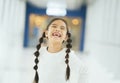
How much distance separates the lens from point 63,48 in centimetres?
86

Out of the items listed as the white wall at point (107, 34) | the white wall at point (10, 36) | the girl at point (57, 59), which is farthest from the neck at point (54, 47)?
the white wall at point (107, 34)

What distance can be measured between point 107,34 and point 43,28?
0.58 meters

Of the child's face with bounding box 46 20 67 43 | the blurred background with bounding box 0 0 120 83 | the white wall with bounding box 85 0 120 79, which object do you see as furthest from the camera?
the white wall with bounding box 85 0 120 79

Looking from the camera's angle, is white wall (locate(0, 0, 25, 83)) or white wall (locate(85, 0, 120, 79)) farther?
white wall (locate(85, 0, 120, 79))

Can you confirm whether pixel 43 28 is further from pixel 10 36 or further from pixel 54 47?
pixel 10 36

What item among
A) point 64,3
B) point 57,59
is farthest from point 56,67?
point 64,3

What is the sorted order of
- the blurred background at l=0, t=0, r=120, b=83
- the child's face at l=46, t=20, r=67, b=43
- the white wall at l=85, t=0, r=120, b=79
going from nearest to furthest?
the child's face at l=46, t=20, r=67, b=43 < the blurred background at l=0, t=0, r=120, b=83 < the white wall at l=85, t=0, r=120, b=79

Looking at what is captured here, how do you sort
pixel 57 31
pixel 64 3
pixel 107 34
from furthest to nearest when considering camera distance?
pixel 107 34
pixel 64 3
pixel 57 31

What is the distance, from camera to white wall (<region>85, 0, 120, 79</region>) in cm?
127

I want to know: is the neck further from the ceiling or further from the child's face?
the ceiling

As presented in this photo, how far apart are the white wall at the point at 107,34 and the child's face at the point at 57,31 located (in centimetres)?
38

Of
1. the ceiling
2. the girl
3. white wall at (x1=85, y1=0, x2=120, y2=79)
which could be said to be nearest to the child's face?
the girl

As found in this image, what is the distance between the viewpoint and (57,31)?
85cm

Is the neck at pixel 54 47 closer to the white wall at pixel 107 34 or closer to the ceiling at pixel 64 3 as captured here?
the ceiling at pixel 64 3
